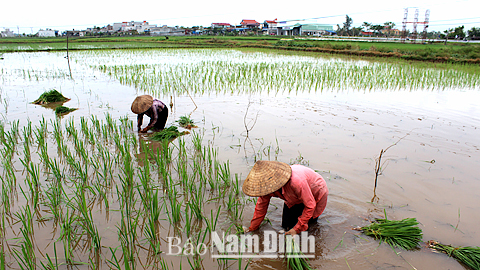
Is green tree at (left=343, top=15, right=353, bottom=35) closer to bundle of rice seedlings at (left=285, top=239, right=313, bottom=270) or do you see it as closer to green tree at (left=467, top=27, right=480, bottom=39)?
green tree at (left=467, top=27, right=480, bottom=39)

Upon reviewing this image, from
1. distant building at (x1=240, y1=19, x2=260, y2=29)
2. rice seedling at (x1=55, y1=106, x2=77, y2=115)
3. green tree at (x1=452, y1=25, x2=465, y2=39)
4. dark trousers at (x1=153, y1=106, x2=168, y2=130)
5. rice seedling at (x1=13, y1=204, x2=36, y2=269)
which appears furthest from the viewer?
distant building at (x1=240, y1=19, x2=260, y2=29)

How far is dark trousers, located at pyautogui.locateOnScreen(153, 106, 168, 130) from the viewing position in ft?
14.6

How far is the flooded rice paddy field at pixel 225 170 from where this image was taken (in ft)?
6.44

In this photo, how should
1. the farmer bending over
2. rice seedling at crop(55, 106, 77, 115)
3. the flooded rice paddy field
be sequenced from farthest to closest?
rice seedling at crop(55, 106, 77, 115) → the farmer bending over → the flooded rice paddy field

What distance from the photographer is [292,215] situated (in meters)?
2.18

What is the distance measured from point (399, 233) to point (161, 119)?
11.6 ft

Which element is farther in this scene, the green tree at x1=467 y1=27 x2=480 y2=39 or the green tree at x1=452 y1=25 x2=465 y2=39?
the green tree at x1=452 y1=25 x2=465 y2=39

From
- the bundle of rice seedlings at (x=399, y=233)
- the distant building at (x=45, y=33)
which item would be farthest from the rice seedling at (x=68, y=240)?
the distant building at (x=45, y=33)

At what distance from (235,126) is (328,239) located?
2.94m

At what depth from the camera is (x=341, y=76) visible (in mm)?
9328

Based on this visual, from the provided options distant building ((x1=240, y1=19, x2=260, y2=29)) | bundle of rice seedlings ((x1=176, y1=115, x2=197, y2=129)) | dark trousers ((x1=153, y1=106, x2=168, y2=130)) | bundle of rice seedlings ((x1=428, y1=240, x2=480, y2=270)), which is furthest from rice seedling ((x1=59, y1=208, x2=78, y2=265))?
distant building ((x1=240, y1=19, x2=260, y2=29))

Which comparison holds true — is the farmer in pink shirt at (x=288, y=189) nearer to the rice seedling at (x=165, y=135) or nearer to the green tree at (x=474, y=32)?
the rice seedling at (x=165, y=135)

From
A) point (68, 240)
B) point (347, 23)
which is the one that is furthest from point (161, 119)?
point (347, 23)

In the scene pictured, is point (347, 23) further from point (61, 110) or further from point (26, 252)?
point (26, 252)
